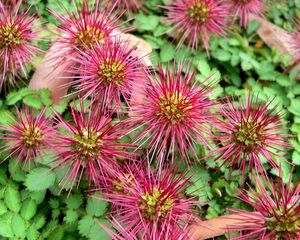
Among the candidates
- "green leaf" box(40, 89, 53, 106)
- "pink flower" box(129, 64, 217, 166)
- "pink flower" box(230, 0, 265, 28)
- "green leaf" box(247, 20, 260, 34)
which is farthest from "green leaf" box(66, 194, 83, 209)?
"green leaf" box(247, 20, 260, 34)

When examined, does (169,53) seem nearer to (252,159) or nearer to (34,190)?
(252,159)

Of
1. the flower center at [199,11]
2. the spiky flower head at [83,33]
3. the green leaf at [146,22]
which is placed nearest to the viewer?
the spiky flower head at [83,33]

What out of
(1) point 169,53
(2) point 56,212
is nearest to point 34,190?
(2) point 56,212

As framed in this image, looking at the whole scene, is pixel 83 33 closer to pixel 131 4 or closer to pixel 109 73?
pixel 109 73

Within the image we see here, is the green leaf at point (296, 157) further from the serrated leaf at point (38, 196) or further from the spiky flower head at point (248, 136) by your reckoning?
the serrated leaf at point (38, 196)

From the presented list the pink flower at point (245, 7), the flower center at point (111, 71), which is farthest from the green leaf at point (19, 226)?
the pink flower at point (245, 7)
